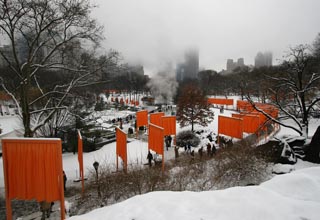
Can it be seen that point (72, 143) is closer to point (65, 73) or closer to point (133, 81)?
point (65, 73)

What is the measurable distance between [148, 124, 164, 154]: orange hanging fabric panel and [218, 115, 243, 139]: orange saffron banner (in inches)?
297

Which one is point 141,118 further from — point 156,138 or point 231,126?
point 156,138

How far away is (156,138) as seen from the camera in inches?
489

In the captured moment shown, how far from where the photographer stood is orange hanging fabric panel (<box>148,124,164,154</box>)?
470 inches

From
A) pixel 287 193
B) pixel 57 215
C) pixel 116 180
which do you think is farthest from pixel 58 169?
A: pixel 287 193

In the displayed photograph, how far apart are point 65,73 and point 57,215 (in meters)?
10.1

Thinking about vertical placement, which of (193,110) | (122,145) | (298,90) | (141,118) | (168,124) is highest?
(298,90)

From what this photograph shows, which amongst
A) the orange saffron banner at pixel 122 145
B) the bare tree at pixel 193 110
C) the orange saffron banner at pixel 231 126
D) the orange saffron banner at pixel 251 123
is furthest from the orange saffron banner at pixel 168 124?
the bare tree at pixel 193 110

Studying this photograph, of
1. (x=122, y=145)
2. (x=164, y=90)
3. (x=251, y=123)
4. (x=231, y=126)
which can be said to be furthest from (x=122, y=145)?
(x=164, y=90)

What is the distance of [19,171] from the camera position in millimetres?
5512

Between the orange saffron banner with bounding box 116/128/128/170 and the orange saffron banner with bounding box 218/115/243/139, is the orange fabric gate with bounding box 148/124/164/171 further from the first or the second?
the orange saffron banner with bounding box 218/115/243/139

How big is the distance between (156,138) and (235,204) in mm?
8102

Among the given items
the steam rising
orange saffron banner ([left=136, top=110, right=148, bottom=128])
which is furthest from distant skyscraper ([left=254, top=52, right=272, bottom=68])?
orange saffron banner ([left=136, top=110, right=148, bottom=128])

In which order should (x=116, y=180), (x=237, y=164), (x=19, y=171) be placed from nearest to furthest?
(x=19, y=171)
(x=116, y=180)
(x=237, y=164)
